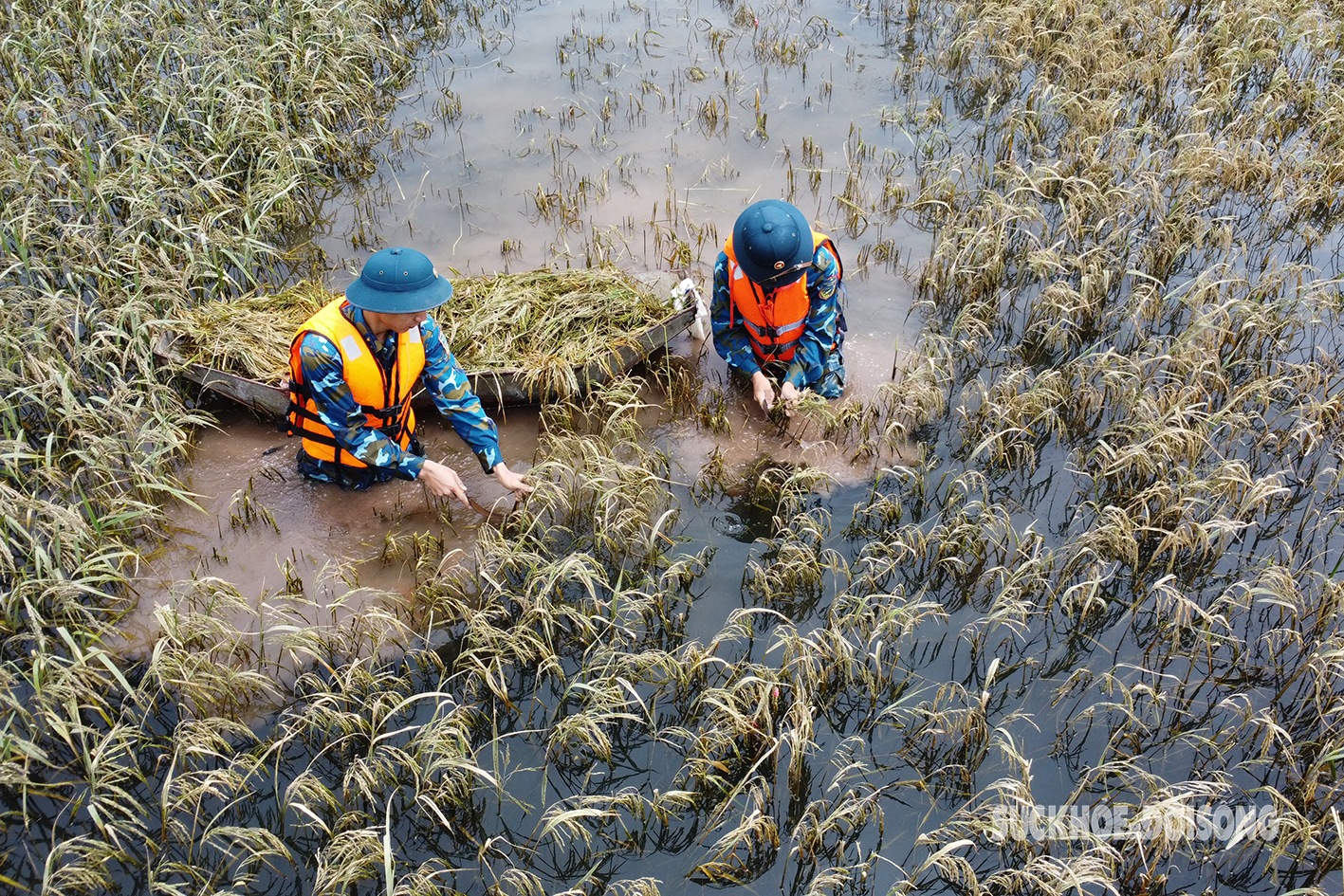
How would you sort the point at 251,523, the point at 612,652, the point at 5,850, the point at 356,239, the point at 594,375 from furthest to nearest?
the point at 356,239, the point at 594,375, the point at 251,523, the point at 612,652, the point at 5,850

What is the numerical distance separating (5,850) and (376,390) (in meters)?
2.46

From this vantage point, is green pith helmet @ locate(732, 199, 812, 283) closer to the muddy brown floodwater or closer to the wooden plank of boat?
the wooden plank of boat

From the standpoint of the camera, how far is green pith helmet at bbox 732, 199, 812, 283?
4.96 m

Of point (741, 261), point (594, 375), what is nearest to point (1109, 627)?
point (741, 261)

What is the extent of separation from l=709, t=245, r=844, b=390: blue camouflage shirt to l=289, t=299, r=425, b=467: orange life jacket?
72.7 inches

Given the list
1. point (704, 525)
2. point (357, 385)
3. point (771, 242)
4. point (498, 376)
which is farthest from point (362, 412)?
point (771, 242)

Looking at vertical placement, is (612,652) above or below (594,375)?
below

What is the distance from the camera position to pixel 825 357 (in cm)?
570

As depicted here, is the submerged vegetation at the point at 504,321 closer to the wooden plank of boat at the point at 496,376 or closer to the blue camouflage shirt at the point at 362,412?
the wooden plank of boat at the point at 496,376

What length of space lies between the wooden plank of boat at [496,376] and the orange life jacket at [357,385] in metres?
0.31

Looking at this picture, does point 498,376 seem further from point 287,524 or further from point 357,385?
point 287,524

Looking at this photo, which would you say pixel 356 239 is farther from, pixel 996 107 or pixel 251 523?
pixel 996 107

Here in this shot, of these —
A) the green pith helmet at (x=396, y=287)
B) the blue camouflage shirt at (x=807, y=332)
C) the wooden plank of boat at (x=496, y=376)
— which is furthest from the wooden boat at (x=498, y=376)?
the green pith helmet at (x=396, y=287)

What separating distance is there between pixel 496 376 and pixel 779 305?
5.60ft
